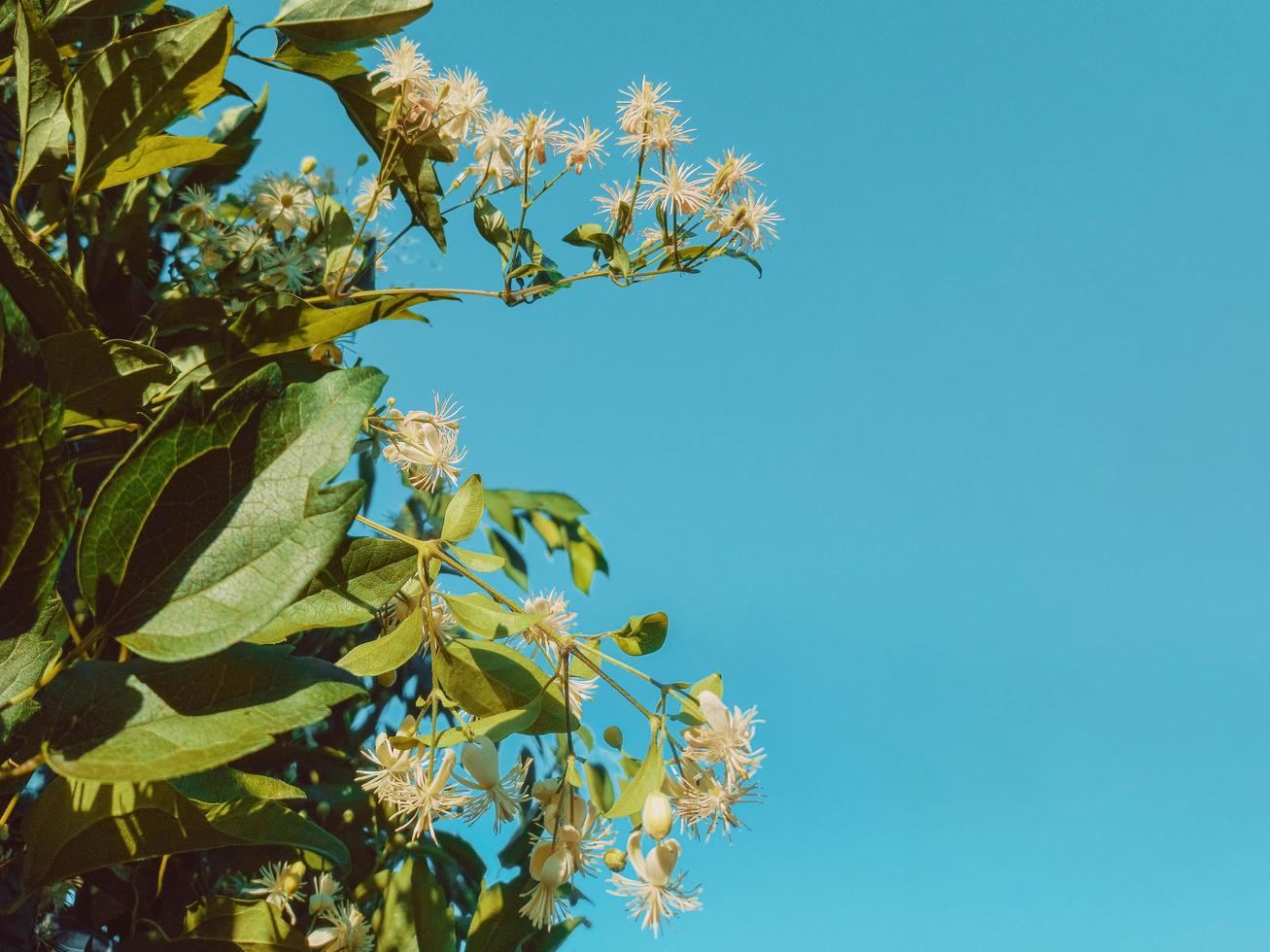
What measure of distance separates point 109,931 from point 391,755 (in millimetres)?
317

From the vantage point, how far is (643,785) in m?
0.61

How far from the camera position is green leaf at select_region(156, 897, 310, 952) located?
0.57 metres

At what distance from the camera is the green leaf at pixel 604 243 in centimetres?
76

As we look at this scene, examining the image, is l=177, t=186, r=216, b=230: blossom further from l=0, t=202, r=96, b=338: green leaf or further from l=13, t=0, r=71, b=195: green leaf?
l=0, t=202, r=96, b=338: green leaf

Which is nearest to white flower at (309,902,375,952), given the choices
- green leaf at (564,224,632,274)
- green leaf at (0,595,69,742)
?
green leaf at (0,595,69,742)

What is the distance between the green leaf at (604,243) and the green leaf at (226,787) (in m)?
0.45

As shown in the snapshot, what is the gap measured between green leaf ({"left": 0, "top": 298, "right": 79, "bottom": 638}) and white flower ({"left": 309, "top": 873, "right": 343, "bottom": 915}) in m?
0.50

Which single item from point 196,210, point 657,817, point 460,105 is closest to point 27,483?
point 657,817

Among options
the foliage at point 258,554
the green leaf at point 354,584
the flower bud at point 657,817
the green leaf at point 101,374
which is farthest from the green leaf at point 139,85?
the flower bud at point 657,817

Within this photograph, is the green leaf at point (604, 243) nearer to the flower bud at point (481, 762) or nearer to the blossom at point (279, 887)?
the flower bud at point (481, 762)

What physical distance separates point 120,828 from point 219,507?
170mm

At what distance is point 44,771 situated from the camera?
2.30 ft

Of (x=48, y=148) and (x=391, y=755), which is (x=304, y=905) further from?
(x=48, y=148)

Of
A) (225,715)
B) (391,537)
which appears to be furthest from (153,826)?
(391,537)
